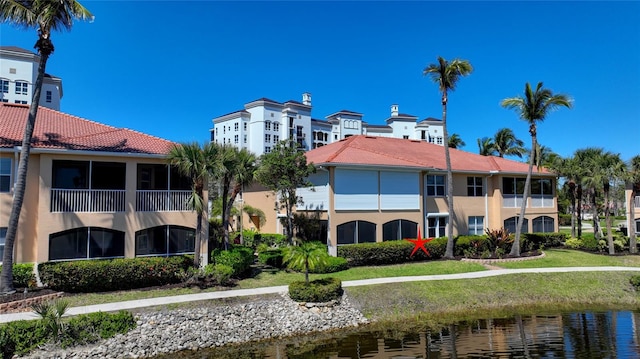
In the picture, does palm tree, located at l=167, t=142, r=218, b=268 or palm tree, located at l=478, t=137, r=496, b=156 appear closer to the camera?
palm tree, located at l=167, t=142, r=218, b=268

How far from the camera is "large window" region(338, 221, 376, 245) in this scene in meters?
23.6

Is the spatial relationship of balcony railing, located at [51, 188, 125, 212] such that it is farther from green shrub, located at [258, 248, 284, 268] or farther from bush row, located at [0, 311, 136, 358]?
green shrub, located at [258, 248, 284, 268]

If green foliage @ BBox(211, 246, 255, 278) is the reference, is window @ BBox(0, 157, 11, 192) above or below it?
above

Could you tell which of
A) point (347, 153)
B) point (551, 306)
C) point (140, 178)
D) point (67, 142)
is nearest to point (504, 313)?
point (551, 306)

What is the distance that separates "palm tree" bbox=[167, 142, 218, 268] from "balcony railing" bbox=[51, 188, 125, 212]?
309 cm

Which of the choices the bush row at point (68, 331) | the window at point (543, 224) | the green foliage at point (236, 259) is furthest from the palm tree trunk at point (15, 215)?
the window at point (543, 224)

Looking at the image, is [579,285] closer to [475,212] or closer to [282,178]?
[475,212]

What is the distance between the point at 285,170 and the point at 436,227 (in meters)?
12.3

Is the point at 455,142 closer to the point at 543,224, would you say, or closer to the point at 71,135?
the point at 543,224

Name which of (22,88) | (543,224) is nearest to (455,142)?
(543,224)

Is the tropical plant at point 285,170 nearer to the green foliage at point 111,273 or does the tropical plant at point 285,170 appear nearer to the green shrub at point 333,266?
the green shrub at point 333,266

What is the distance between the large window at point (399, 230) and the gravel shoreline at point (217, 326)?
9.02 m

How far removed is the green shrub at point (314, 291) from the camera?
16.1m

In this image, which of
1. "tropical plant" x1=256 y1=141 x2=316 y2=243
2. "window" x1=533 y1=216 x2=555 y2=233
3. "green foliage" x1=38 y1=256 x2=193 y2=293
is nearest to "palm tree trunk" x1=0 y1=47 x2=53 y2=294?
"green foliage" x1=38 y1=256 x2=193 y2=293
